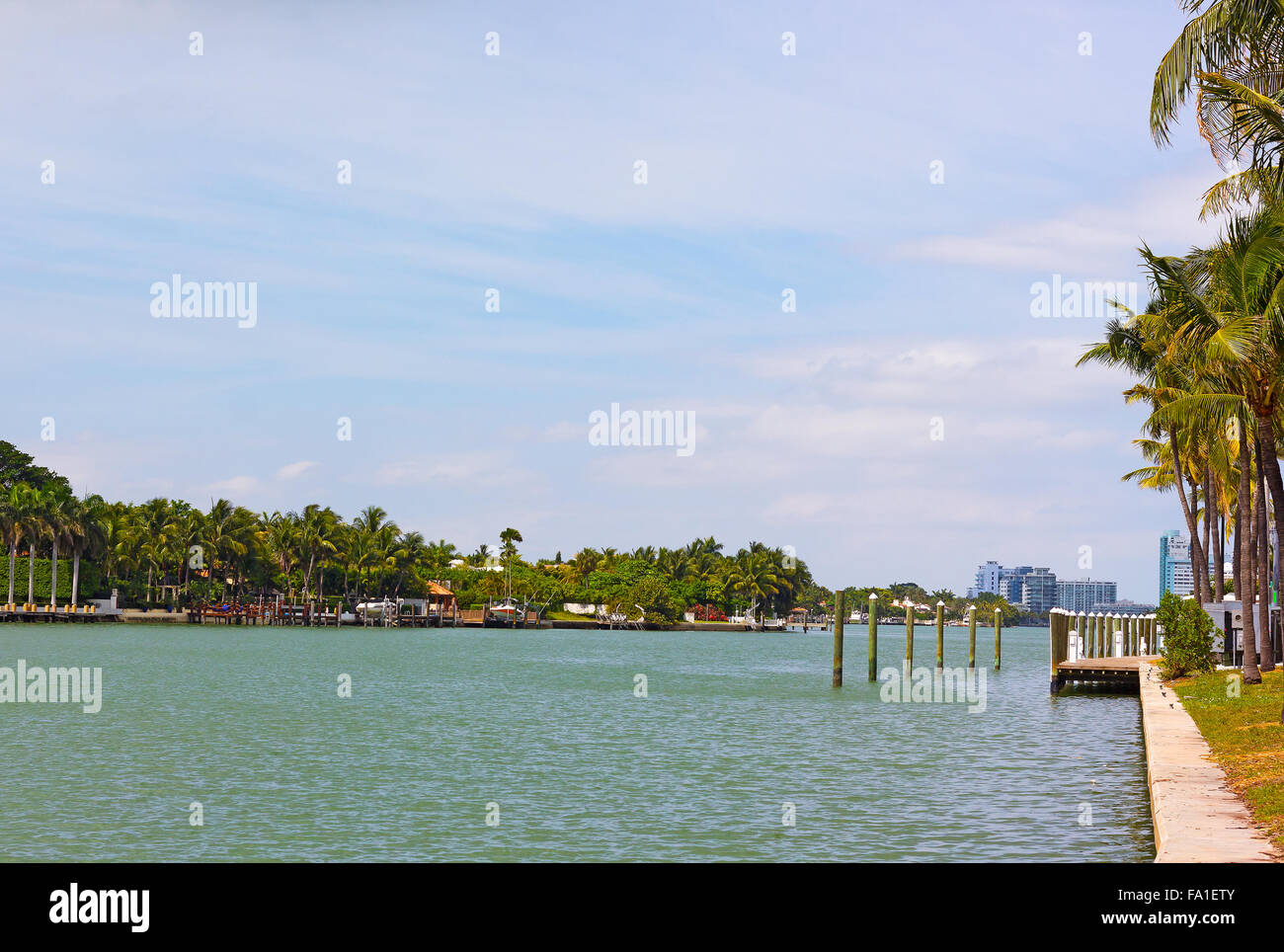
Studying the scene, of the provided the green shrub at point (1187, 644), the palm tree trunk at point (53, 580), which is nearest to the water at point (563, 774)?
the green shrub at point (1187, 644)

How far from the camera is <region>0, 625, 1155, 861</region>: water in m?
19.3

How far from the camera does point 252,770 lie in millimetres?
27219

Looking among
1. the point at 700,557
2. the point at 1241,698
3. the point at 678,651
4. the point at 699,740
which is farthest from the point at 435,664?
the point at 700,557

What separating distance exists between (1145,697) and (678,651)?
3005 inches

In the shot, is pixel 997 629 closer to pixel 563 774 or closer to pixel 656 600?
pixel 563 774

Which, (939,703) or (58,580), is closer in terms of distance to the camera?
(939,703)

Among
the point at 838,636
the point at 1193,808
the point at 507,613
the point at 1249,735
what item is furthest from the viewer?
the point at 507,613

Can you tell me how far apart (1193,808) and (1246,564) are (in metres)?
31.6

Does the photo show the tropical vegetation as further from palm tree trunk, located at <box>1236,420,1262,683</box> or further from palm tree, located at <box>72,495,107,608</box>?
palm tree, located at <box>72,495,107,608</box>

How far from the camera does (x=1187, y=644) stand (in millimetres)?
35844

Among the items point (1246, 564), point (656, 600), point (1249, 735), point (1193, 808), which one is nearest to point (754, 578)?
point (656, 600)

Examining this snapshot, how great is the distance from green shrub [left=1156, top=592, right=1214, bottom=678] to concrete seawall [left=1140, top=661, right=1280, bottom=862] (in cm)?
1342
